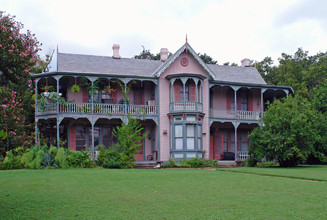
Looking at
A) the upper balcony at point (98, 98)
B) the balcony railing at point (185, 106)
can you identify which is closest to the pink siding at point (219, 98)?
the balcony railing at point (185, 106)

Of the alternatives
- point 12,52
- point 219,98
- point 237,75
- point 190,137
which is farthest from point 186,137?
point 12,52

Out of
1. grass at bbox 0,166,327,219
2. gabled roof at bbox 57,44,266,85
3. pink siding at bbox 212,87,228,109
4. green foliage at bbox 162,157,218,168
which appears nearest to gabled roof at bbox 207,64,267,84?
gabled roof at bbox 57,44,266,85

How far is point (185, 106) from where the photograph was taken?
2472 cm

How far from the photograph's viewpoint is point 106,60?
27125 millimetres

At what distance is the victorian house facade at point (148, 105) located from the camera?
23797mm

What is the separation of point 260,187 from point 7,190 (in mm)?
7112

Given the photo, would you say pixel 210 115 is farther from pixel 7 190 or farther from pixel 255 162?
pixel 7 190

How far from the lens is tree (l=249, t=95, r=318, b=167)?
68.6ft

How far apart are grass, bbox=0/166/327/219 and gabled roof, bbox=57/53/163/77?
A: 548 inches

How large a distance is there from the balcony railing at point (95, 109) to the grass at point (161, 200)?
38.5 ft

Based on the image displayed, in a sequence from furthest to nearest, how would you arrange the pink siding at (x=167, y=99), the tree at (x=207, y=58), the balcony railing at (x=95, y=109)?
the tree at (x=207, y=58) → the pink siding at (x=167, y=99) → the balcony railing at (x=95, y=109)

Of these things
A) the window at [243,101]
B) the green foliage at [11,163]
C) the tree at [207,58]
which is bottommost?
the green foliage at [11,163]

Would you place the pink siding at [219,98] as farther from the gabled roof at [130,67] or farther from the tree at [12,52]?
the tree at [12,52]

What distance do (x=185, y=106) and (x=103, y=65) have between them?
649 cm
